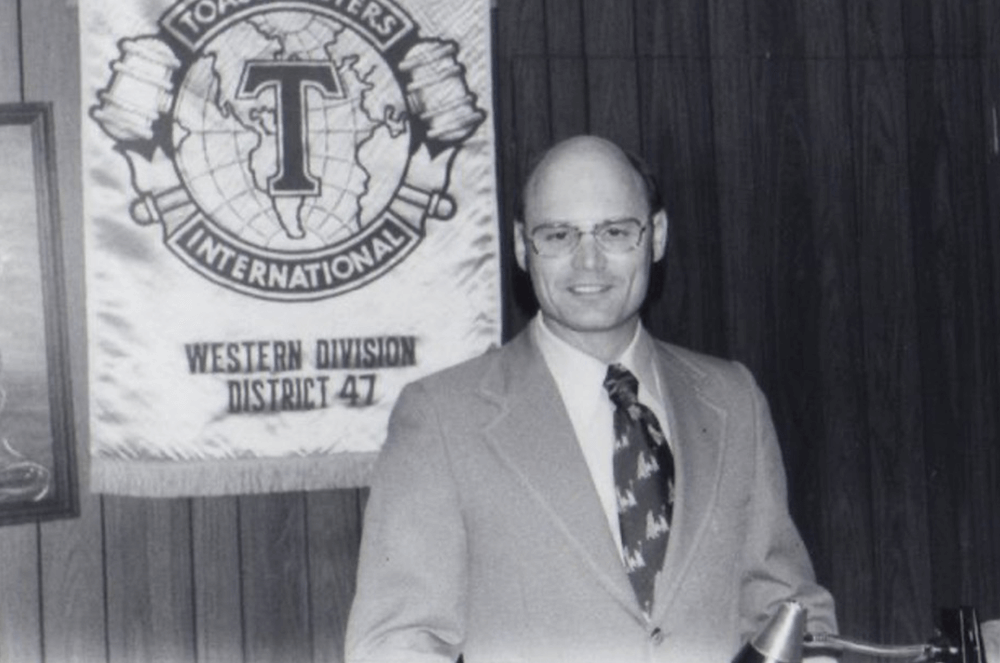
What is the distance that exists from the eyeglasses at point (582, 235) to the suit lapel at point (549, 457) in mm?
169

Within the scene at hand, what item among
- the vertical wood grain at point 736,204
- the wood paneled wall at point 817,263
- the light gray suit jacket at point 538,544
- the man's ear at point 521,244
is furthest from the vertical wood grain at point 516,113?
the light gray suit jacket at point 538,544

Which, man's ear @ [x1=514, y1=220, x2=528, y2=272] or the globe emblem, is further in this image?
the globe emblem

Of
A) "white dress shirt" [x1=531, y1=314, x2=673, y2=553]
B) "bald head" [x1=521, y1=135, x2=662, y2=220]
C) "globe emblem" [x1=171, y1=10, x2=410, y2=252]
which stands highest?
"globe emblem" [x1=171, y1=10, x2=410, y2=252]

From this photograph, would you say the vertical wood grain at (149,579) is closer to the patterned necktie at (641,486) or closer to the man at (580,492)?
Answer: the man at (580,492)

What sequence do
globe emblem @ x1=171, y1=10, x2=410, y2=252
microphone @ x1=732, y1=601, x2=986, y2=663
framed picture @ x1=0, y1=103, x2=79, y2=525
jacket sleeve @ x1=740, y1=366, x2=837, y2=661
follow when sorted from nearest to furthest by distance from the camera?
microphone @ x1=732, y1=601, x2=986, y2=663 → jacket sleeve @ x1=740, y1=366, x2=837, y2=661 → framed picture @ x1=0, y1=103, x2=79, y2=525 → globe emblem @ x1=171, y1=10, x2=410, y2=252

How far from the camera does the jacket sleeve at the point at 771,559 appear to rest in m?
1.90

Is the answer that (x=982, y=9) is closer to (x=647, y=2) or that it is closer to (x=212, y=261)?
(x=647, y=2)

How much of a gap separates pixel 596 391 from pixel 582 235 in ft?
0.81

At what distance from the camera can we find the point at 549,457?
6.32ft

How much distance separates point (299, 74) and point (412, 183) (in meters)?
0.29

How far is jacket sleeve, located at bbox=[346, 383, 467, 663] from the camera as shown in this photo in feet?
5.82

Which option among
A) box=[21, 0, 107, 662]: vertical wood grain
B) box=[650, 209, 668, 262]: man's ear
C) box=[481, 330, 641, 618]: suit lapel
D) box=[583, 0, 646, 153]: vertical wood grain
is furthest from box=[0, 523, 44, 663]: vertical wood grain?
box=[583, 0, 646, 153]: vertical wood grain

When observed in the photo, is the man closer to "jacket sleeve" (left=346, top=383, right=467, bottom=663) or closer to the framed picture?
"jacket sleeve" (left=346, top=383, right=467, bottom=663)

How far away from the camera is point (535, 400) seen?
6.49 feet
